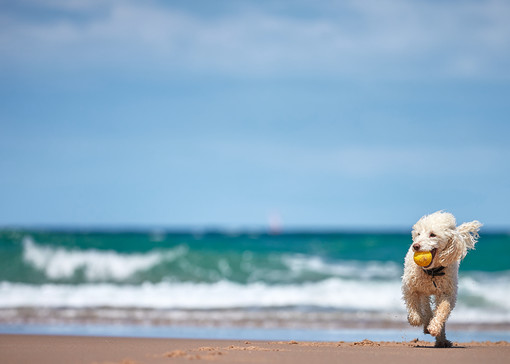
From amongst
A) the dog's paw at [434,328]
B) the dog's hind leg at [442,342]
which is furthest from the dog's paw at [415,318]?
the dog's hind leg at [442,342]

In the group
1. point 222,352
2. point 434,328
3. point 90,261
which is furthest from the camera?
point 90,261

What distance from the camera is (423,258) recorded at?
24.6ft

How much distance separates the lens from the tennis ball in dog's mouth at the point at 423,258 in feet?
24.6

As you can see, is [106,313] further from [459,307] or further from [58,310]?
[459,307]

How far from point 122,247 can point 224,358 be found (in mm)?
21957

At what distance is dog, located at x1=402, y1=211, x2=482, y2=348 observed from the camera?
7555 millimetres

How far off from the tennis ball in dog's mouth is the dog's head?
47 millimetres

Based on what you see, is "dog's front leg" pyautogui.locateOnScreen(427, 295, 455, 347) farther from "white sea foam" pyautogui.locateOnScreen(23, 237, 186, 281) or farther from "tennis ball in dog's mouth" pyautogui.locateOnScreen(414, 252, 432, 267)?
"white sea foam" pyautogui.locateOnScreen(23, 237, 186, 281)

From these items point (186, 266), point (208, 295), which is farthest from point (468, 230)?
point (186, 266)

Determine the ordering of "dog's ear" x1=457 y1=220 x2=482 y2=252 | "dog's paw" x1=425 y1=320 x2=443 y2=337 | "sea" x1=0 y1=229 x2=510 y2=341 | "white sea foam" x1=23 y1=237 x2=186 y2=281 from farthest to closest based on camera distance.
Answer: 1. "white sea foam" x1=23 y1=237 x2=186 y2=281
2. "sea" x1=0 y1=229 x2=510 y2=341
3. "dog's ear" x1=457 y1=220 x2=482 y2=252
4. "dog's paw" x1=425 y1=320 x2=443 y2=337

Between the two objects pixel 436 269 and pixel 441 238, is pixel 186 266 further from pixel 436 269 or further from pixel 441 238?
pixel 441 238

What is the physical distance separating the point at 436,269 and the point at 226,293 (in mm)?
11166

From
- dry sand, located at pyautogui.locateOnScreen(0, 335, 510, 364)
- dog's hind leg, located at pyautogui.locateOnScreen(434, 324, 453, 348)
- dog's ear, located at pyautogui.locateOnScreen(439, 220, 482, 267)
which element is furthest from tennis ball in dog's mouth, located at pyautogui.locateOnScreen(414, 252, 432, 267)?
dog's hind leg, located at pyautogui.locateOnScreen(434, 324, 453, 348)

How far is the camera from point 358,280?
19.5 m
